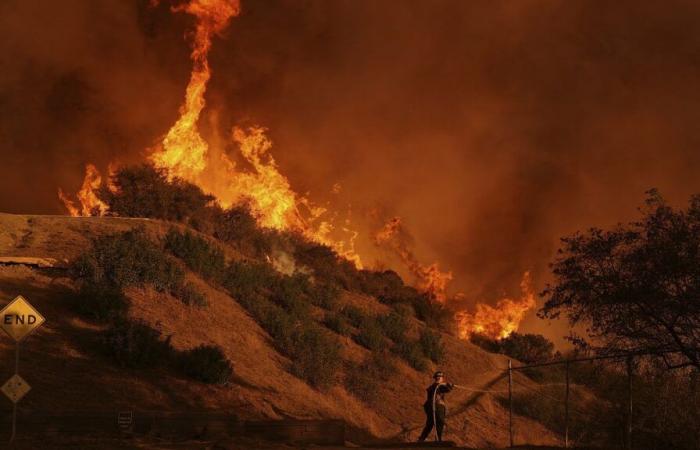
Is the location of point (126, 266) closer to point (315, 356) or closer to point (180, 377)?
Answer: point (180, 377)

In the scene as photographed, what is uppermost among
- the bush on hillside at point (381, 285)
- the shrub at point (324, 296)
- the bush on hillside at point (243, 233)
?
the bush on hillside at point (243, 233)

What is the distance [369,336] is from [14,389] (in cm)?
1751

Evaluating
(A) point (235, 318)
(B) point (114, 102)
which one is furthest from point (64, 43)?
(A) point (235, 318)

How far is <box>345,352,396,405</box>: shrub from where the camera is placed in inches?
1028

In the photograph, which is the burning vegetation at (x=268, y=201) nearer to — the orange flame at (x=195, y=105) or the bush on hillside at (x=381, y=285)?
the orange flame at (x=195, y=105)

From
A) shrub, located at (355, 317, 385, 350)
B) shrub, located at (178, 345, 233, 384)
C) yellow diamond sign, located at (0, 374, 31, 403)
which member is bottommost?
yellow diamond sign, located at (0, 374, 31, 403)

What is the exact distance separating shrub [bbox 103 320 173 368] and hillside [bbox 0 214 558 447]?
0.96ft

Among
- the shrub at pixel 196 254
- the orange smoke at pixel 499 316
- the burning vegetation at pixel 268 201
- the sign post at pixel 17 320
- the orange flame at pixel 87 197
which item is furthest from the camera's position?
the orange smoke at pixel 499 316

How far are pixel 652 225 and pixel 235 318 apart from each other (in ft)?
49.6

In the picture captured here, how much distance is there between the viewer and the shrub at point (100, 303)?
21.5 m

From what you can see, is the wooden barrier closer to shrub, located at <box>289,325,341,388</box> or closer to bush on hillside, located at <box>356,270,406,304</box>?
shrub, located at <box>289,325,341,388</box>

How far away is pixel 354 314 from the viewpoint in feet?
108

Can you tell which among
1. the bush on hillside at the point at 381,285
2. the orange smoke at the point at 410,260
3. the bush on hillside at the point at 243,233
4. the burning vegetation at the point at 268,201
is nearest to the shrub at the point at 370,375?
the bush on hillside at the point at 243,233

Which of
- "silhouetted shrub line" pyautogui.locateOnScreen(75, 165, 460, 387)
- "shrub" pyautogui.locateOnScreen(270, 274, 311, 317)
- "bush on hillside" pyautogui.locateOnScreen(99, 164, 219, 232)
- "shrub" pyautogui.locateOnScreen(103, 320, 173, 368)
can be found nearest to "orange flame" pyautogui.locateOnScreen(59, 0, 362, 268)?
"silhouetted shrub line" pyautogui.locateOnScreen(75, 165, 460, 387)
